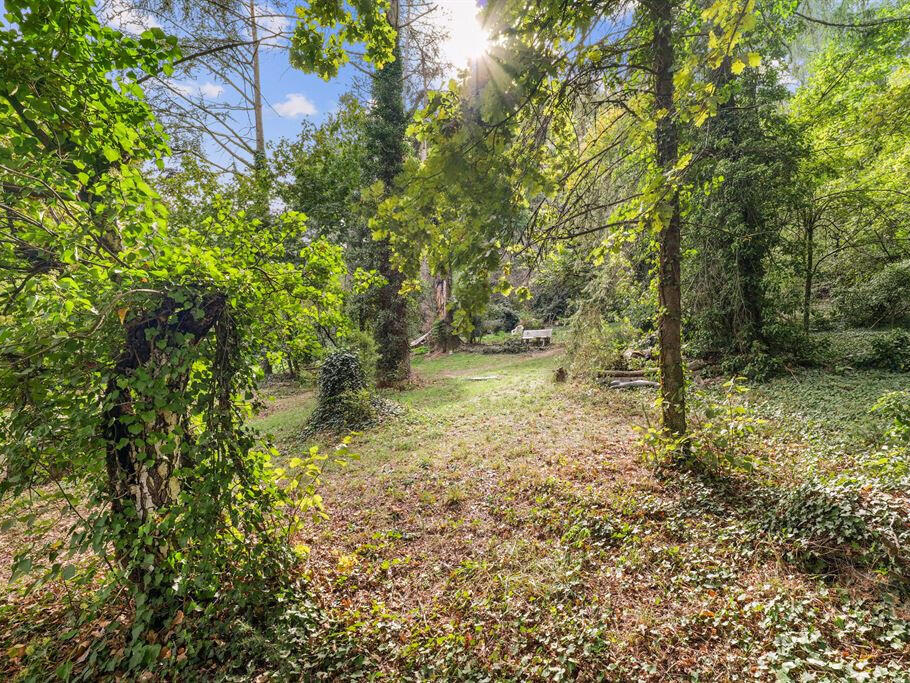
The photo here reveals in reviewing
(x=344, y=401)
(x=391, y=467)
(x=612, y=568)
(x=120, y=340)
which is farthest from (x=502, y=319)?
(x=120, y=340)

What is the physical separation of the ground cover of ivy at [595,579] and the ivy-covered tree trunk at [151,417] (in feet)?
2.36

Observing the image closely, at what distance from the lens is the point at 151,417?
80.0 inches

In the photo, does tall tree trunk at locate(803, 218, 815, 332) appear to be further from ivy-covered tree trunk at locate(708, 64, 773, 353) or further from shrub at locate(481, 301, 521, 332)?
shrub at locate(481, 301, 521, 332)

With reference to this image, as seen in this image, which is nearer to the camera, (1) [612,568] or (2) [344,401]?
(1) [612,568]

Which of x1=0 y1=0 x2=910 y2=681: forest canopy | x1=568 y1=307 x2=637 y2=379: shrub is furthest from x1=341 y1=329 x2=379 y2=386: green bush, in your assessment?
x1=568 y1=307 x2=637 y2=379: shrub

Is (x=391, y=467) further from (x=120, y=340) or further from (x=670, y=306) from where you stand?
(x=670, y=306)

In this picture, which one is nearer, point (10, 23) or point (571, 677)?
point (10, 23)

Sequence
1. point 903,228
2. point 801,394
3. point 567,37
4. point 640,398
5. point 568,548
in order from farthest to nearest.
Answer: point 903,228 → point 640,398 → point 801,394 → point 568,548 → point 567,37

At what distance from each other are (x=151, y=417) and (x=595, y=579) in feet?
10.8

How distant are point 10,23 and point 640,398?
28.2 ft

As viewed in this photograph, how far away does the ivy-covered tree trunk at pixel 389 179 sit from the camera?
36.7ft

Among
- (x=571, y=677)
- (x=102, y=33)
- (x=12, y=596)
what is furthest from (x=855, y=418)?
(x=12, y=596)

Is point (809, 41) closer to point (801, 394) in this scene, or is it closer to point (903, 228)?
point (903, 228)

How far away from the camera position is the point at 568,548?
3.33 m
